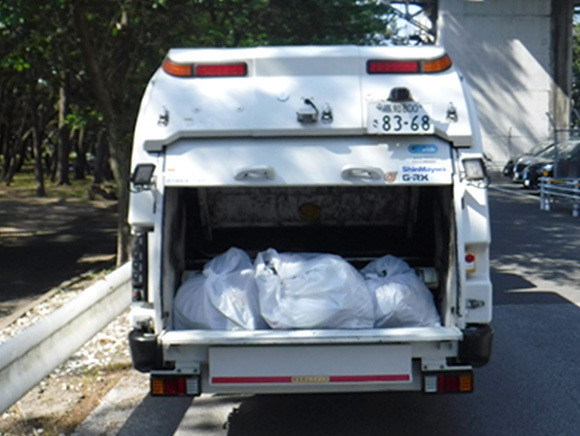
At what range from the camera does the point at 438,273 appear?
241 inches

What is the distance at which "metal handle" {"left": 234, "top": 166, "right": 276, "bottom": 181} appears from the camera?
17.5 feet

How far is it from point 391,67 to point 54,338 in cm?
272

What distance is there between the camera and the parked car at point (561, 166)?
23764 millimetres

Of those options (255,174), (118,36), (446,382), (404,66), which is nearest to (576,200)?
(118,36)

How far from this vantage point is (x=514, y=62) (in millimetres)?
46344

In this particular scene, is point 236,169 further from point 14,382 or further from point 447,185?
point 14,382

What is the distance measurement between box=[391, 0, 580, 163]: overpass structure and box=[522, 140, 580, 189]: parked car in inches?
619

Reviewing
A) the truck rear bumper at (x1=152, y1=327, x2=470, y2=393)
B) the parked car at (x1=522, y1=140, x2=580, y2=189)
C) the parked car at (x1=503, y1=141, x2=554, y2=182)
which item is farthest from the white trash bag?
the parked car at (x1=503, y1=141, x2=554, y2=182)

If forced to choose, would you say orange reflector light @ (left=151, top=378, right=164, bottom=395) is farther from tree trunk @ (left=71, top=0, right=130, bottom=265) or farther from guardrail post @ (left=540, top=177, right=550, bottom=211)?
guardrail post @ (left=540, top=177, right=550, bottom=211)

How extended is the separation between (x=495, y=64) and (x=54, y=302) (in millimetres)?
39010

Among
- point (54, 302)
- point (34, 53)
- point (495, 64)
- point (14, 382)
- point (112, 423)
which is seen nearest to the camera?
point (14, 382)

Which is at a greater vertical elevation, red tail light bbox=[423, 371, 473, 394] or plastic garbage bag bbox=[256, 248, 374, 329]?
plastic garbage bag bbox=[256, 248, 374, 329]

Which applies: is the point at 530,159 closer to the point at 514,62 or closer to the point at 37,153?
the point at 514,62

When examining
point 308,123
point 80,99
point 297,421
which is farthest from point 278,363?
point 80,99
